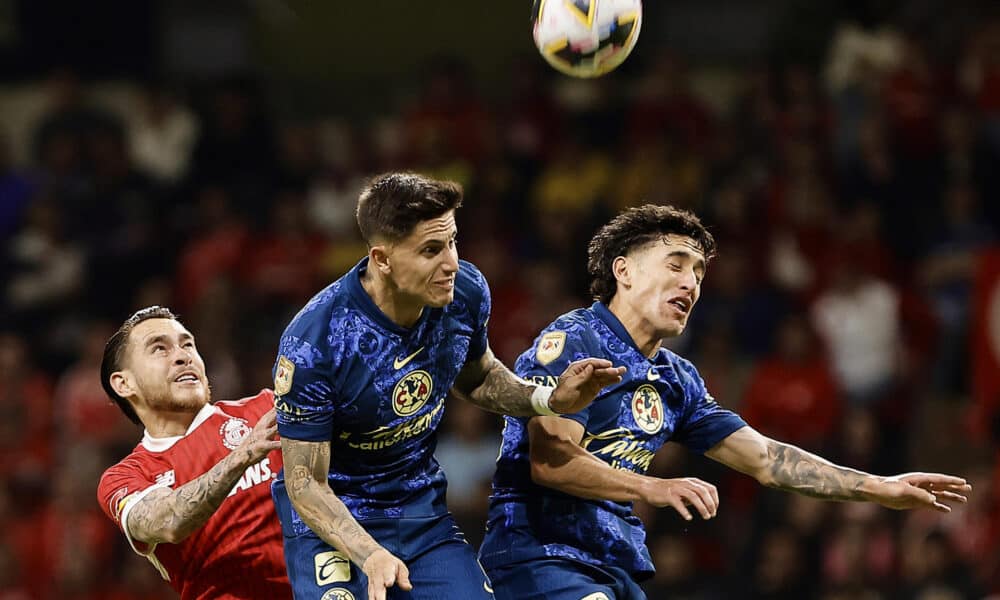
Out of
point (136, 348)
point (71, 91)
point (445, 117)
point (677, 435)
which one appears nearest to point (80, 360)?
point (71, 91)

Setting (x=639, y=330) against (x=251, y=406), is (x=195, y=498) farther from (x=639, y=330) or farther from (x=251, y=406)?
(x=639, y=330)

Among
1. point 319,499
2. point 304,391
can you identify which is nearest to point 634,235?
point 304,391

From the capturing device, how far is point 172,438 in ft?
18.9

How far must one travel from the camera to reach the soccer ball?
5930 mm

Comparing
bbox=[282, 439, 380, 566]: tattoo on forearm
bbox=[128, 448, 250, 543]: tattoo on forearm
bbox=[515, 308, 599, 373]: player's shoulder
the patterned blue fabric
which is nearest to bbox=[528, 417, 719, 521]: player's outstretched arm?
bbox=[515, 308, 599, 373]: player's shoulder

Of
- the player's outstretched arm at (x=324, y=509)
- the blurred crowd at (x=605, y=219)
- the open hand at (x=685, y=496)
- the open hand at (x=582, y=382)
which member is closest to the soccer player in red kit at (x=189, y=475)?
the player's outstretched arm at (x=324, y=509)

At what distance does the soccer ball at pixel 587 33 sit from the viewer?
233 inches

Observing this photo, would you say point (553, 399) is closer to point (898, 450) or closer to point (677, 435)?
point (677, 435)

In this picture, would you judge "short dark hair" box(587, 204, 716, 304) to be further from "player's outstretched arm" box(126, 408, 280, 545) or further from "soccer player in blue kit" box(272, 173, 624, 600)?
"player's outstretched arm" box(126, 408, 280, 545)

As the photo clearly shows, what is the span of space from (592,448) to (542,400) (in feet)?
1.05

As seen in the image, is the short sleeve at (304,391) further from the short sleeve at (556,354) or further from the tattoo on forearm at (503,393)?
the short sleeve at (556,354)

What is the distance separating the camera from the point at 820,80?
12.0 m

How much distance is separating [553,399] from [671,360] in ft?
2.55

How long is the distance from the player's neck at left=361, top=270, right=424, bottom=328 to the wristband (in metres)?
0.53
